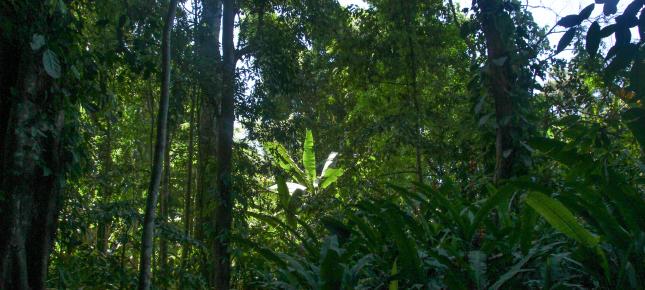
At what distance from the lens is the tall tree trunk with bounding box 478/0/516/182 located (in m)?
3.21

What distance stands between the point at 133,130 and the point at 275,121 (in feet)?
13.7

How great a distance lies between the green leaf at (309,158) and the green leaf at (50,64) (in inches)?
160

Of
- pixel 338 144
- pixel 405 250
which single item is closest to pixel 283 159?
pixel 338 144

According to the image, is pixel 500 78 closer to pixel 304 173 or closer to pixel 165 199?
pixel 304 173

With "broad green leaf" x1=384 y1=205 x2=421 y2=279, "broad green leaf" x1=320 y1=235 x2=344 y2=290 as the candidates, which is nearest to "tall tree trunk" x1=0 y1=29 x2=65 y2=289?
"broad green leaf" x1=320 y1=235 x2=344 y2=290

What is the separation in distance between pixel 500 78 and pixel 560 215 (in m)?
1.79

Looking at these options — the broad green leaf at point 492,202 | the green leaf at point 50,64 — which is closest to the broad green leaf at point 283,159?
the green leaf at point 50,64

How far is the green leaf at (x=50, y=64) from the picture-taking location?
2418 mm

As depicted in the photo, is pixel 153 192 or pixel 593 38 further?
pixel 153 192

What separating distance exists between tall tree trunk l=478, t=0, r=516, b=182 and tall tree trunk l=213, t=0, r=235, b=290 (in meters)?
3.08

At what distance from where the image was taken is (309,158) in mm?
6496

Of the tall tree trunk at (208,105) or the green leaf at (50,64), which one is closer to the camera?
the green leaf at (50,64)

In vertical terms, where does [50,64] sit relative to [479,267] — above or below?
above

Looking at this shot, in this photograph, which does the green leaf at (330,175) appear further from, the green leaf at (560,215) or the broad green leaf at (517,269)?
the green leaf at (560,215)
